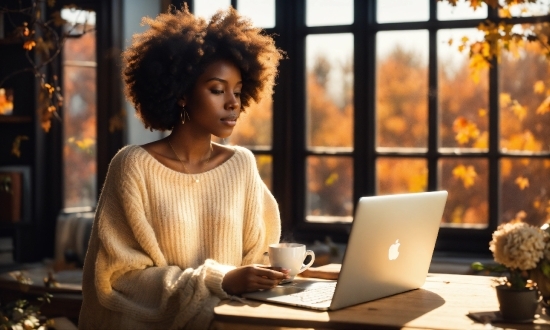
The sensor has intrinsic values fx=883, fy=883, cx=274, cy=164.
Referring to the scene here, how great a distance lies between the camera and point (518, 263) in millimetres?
1875

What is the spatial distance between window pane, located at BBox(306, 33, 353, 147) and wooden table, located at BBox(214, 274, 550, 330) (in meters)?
2.27

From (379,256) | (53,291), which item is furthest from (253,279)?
(53,291)

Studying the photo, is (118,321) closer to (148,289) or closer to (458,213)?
(148,289)

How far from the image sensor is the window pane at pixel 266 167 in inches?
181

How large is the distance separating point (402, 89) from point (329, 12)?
551 mm

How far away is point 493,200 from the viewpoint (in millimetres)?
4125

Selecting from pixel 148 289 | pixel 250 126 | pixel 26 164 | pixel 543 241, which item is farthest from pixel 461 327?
pixel 26 164

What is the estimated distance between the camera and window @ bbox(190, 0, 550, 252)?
4074 millimetres

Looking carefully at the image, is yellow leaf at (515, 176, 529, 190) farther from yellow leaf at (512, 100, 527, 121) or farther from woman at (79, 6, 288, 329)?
woman at (79, 6, 288, 329)

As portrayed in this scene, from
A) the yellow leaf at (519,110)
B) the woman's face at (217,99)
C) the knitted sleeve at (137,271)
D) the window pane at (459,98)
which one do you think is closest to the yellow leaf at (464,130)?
the window pane at (459,98)

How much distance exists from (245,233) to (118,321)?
479 mm

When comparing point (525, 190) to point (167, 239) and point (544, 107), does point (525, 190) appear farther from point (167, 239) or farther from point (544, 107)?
point (167, 239)

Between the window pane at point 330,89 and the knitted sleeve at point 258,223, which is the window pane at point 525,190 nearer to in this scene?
the window pane at point 330,89

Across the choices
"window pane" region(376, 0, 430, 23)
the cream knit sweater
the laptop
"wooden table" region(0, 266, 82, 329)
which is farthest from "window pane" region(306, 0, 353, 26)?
the laptop
